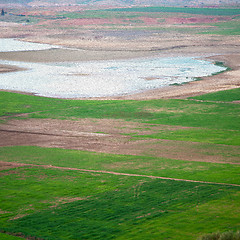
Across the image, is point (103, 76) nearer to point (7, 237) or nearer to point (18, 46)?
point (18, 46)

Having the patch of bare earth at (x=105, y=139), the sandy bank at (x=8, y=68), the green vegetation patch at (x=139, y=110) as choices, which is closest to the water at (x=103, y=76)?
the sandy bank at (x=8, y=68)

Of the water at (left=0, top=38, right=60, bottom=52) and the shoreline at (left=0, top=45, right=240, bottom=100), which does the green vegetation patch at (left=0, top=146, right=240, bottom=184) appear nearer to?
the shoreline at (left=0, top=45, right=240, bottom=100)

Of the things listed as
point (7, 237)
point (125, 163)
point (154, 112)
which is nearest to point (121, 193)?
point (125, 163)

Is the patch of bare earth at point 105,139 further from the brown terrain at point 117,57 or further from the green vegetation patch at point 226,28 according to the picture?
the green vegetation patch at point 226,28

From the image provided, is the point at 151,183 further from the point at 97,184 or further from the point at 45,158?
the point at 45,158

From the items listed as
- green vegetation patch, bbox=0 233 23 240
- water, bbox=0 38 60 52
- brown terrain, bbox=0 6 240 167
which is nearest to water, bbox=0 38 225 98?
brown terrain, bbox=0 6 240 167

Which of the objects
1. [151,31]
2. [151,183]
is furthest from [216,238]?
[151,31]
